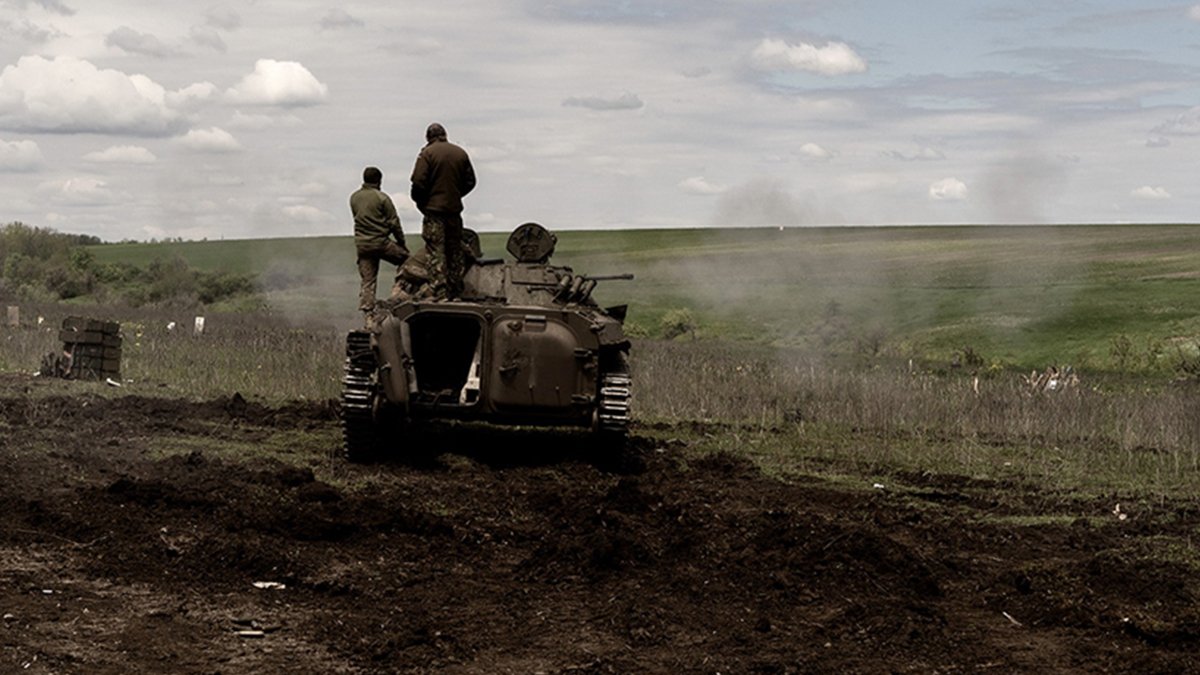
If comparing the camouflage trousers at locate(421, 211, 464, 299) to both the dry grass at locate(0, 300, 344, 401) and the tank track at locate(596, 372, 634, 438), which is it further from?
the dry grass at locate(0, 300, 344, 401)

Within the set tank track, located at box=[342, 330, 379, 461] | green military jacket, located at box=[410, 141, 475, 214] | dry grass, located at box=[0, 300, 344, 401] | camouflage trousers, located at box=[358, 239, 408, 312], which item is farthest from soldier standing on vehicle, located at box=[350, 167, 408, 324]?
dry grass, located at box=[0, 300, 344, 401]

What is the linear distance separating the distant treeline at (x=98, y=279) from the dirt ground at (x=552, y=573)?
41.7 metres

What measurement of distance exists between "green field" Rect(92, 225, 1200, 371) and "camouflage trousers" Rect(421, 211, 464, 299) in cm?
1812

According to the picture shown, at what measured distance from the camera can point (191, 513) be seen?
11039 mm

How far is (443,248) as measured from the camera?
1622 cm

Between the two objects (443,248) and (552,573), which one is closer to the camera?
A: (552,573)

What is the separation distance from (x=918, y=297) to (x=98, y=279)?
31298 millimetres

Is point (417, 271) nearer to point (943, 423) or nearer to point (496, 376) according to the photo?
point (496, 376)

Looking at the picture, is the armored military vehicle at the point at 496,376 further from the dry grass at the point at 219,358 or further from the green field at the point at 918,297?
the green field at the point at 918,297

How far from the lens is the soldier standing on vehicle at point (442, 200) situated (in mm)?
16031

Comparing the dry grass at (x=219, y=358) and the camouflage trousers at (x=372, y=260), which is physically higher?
the camouflage trousers at (x=372, y=260)

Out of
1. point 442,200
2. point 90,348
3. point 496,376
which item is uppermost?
point 442,200

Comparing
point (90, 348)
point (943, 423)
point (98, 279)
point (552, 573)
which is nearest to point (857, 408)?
point (943, 423)

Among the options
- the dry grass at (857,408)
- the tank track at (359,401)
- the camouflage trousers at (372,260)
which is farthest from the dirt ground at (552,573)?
the camouflage trousers at (372,260)
